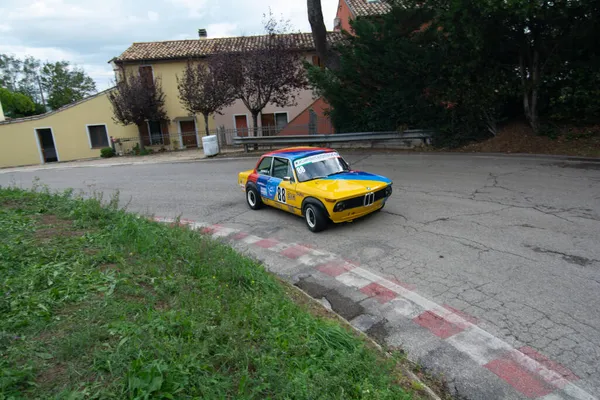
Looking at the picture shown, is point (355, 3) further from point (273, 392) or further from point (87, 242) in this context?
point (273, 392)

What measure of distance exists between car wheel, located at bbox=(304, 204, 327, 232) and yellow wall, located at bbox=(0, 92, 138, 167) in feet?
84.7

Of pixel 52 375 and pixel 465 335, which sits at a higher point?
pixel 52 375

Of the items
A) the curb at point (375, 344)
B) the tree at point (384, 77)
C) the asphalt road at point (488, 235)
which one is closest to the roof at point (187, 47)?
the tree at point (384, 77)

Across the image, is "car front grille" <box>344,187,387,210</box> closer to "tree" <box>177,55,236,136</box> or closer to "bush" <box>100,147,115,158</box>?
"tree" <box>177,55,236,136</box>

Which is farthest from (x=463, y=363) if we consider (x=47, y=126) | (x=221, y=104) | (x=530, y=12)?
(x=47, y=126)

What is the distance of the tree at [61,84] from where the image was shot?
55.8 metres

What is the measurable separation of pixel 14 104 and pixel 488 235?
166 feet

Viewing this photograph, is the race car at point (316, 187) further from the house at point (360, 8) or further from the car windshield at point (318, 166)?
the house at point (360, 8)

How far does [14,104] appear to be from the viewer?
138 ft

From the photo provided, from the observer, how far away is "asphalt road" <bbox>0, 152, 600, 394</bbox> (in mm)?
4176

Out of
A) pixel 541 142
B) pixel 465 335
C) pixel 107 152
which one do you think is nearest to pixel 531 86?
pixel 541 142

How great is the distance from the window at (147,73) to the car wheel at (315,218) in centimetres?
2397

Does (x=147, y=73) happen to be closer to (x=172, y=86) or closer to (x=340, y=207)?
(x=172, y=86)

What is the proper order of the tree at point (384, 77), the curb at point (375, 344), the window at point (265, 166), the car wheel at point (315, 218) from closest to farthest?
1. the curb at point (375, 344)
2. the car wheel at point (315, 218)
3. the window at point (265, 166)
4. the tree at point (384, 77)
